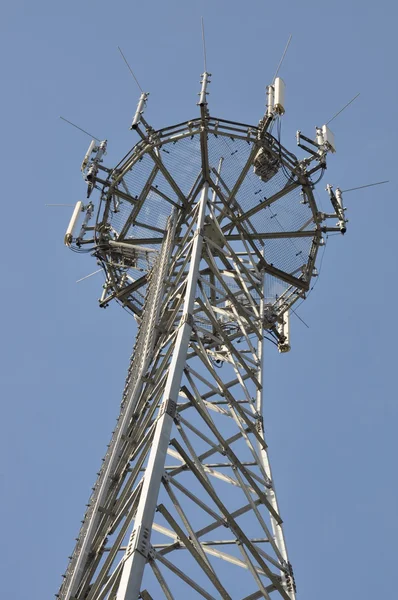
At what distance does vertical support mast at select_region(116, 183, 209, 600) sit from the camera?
1028 centimetres

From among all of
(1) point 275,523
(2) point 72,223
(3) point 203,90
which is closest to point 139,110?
(3) point 203,90

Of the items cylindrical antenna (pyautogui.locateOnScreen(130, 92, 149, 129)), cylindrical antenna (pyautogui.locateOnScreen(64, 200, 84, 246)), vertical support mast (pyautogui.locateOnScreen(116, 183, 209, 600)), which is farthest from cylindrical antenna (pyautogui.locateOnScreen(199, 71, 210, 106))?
vertical support mast (pyautogui.locateOnScreen(116, 183, 209, 600))

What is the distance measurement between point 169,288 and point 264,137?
478 cm

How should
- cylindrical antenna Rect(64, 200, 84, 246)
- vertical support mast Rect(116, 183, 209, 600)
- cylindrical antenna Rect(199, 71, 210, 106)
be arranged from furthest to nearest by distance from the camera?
cylindrical antenna Rect(64, 200, 84, 246), cylindrical antenna Rect(199, 71, 210, 106), vertical support mast Rect(116, 183, 209, 600)

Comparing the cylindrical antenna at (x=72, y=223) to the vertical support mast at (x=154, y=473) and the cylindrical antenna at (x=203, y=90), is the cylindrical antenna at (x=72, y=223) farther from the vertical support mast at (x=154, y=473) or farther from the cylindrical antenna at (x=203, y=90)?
the vertical support mast at (x=154, y=473)

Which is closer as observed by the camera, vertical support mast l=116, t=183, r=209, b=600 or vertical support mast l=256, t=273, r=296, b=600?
vertical support mast l=116, t=183, r=209, b=600

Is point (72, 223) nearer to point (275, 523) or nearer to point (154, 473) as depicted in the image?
point (275, 523)

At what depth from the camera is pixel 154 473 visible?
11.8 meters

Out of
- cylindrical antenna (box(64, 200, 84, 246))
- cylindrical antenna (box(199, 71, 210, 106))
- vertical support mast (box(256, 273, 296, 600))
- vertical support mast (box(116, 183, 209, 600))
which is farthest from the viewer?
cylindrical antenna (box(64, 200, 84, 246))

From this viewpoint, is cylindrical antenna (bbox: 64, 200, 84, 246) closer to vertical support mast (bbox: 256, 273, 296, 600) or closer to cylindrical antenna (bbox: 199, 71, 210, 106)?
cylindrical antenna (bbox: 199, 71, 210, 106)

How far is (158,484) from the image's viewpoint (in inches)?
459

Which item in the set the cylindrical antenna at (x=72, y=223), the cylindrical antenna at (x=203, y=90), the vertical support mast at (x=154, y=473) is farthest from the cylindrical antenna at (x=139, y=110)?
the vertical support mast at (x=154, y=473)

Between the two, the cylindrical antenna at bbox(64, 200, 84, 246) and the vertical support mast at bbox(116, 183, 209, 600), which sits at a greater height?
the cylindrical antenna at bbox(64, 200, 84, 246)

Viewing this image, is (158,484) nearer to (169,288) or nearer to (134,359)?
(134,359)
